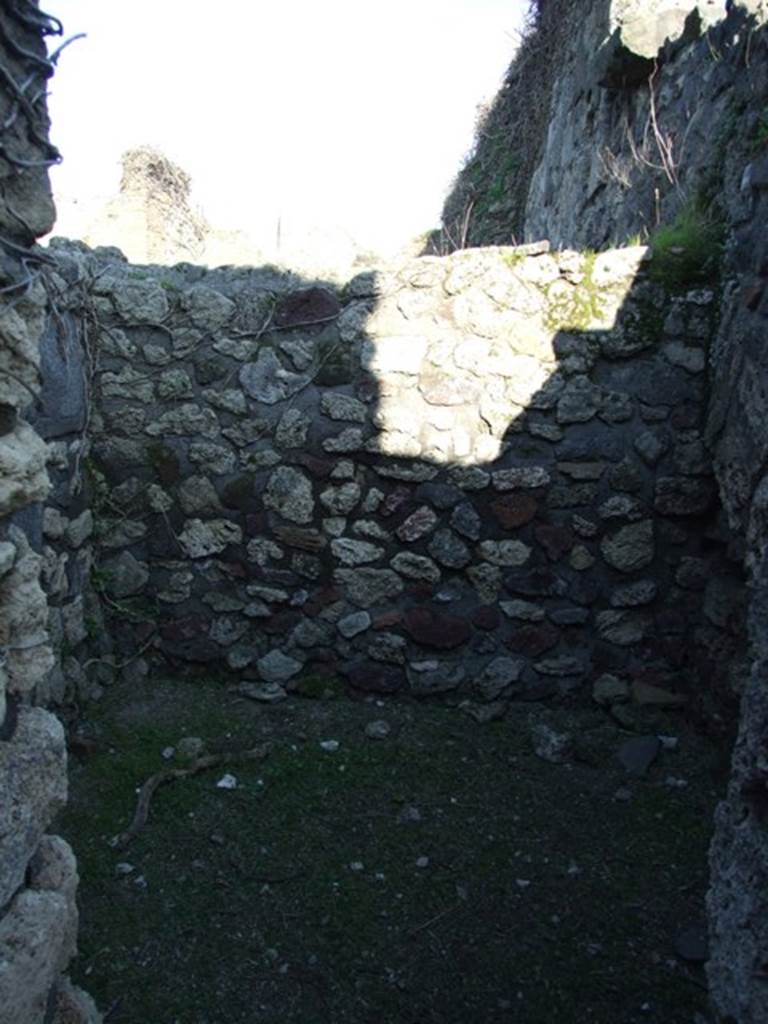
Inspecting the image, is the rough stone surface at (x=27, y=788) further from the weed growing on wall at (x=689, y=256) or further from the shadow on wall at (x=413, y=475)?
the weed growing on wall at (x=689, y=256)

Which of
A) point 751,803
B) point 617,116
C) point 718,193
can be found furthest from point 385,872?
point 617,116

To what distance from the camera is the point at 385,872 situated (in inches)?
99.0

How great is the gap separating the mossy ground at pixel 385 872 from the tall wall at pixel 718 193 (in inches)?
27.7

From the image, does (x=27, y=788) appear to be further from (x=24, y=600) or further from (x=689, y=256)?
(x=689, y=256)

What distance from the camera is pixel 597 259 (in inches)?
126

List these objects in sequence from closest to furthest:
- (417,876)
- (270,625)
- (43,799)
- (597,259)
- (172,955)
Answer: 1. (43,799)
2. (172,955)
3. (417,876)
4. (597,259)
5. (270,625)

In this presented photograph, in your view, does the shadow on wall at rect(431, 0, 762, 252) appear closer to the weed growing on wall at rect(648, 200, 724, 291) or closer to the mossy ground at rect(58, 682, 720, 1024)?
the weed growing on wall at rect(648, 200, 724, 291)

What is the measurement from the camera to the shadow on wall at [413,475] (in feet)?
10.5

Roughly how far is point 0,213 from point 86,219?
10.3m

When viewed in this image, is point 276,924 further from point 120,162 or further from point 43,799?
point 120,162

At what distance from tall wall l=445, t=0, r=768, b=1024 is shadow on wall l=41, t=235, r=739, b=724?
38cm

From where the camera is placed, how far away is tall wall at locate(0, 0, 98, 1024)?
126 centimetres

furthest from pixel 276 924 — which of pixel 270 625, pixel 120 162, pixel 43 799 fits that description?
pixel 120 162

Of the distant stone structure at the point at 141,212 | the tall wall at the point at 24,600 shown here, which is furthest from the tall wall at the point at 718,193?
the distant stone structure at the point at 141,212
